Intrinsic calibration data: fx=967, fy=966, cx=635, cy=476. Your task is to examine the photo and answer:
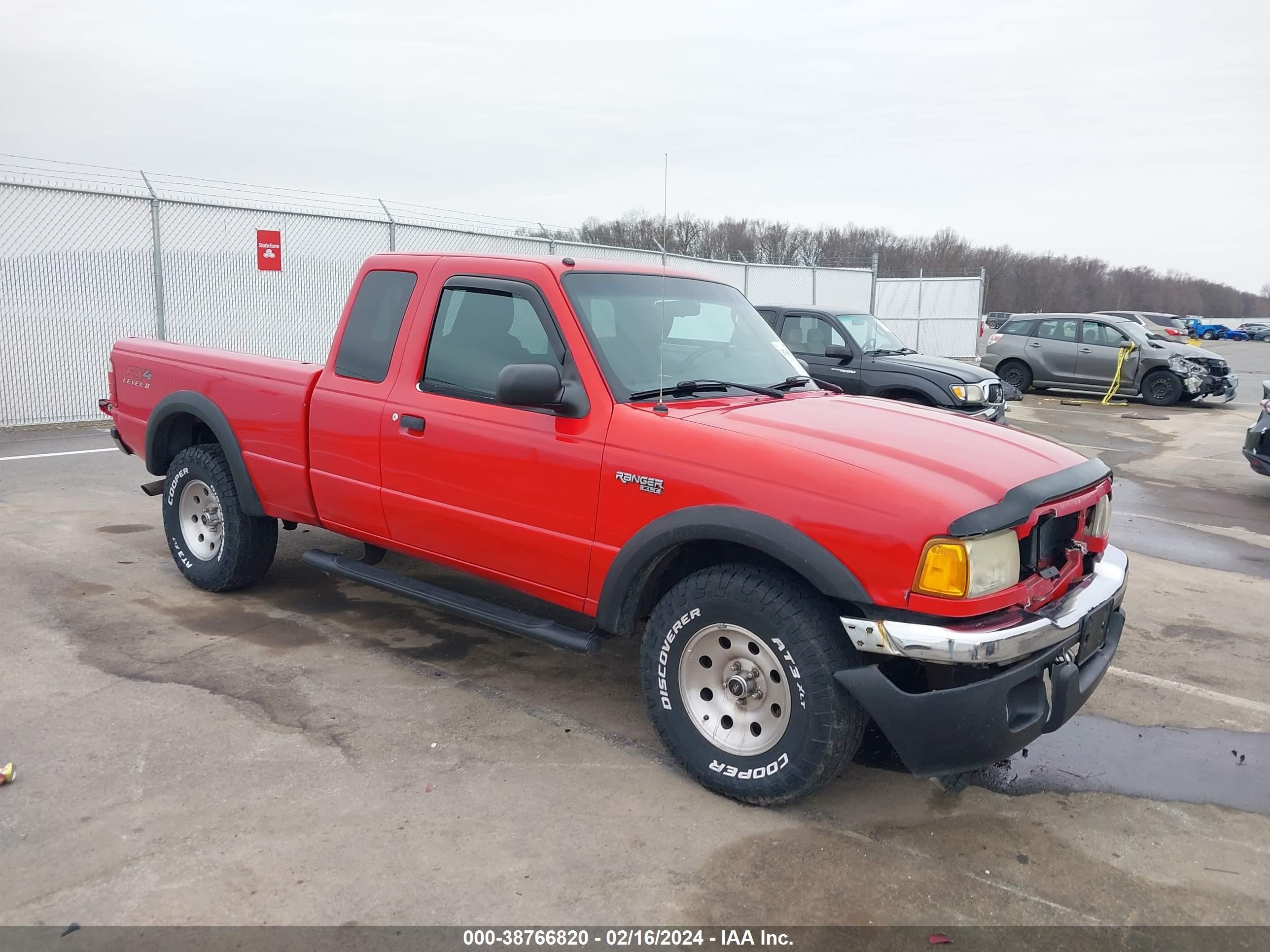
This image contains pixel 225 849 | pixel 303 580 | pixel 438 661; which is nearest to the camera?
pixel 225 849

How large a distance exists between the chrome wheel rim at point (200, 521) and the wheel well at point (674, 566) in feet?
9.49

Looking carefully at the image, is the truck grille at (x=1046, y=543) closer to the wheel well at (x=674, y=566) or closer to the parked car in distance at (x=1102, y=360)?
the wheel well at (x=674, y=566)

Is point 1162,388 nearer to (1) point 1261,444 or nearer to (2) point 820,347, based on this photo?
(1) point 1261,444

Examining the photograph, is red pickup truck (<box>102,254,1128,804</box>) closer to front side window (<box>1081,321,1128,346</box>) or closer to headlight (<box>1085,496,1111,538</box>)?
headlight (<box>1085,496,1111,538</box>)

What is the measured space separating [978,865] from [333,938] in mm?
2020

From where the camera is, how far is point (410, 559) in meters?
6.26

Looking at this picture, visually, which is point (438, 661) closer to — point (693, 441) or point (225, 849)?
point (225, 849)

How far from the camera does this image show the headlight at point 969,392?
1033cm

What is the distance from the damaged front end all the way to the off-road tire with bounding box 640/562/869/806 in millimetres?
17676

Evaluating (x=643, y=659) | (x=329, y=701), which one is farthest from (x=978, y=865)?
(x=329, y=701)

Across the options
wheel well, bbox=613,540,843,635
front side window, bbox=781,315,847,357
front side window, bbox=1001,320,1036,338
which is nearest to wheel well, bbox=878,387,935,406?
front side window, bbox=781,315,847,357

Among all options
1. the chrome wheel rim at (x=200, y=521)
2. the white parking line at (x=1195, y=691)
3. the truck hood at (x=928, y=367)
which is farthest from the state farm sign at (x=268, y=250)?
the white parking line at (x=1195, y=691)

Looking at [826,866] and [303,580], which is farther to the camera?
[303,580]

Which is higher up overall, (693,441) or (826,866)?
(693,441)
